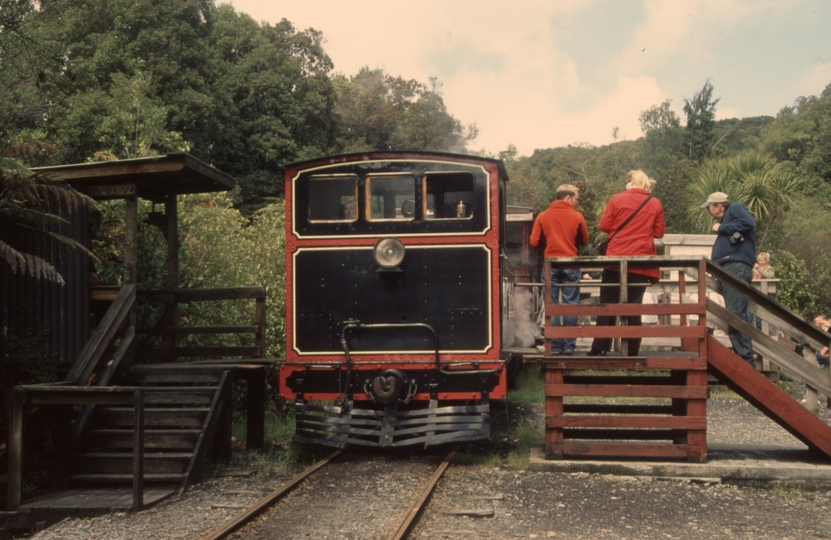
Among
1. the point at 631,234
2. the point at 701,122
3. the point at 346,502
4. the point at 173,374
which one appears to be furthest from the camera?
the point at 701,122

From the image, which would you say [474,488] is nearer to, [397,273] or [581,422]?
[581,422]

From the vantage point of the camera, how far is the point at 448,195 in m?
8.92

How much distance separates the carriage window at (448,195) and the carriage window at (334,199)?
31.6 inches

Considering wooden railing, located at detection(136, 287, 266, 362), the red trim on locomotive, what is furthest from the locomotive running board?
wooden railing, located at detection(136, 287, 266, 362)

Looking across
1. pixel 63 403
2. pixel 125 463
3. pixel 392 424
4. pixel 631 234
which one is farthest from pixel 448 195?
pixel 63 403

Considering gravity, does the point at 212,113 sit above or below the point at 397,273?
above

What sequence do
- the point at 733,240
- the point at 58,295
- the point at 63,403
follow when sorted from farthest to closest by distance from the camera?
the point at 58,295 < the point at 733,240 < the point at 63,403

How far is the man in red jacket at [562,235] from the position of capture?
906 cm

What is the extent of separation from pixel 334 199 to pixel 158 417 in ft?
9.59

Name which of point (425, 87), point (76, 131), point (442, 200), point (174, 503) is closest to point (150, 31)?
point (76, 131)

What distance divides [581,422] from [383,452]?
2594mm

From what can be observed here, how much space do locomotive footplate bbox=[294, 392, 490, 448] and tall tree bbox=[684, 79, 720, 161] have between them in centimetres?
5924

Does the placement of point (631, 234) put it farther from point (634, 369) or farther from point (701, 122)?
point (701, 122)

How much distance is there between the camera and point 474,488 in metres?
7.31
